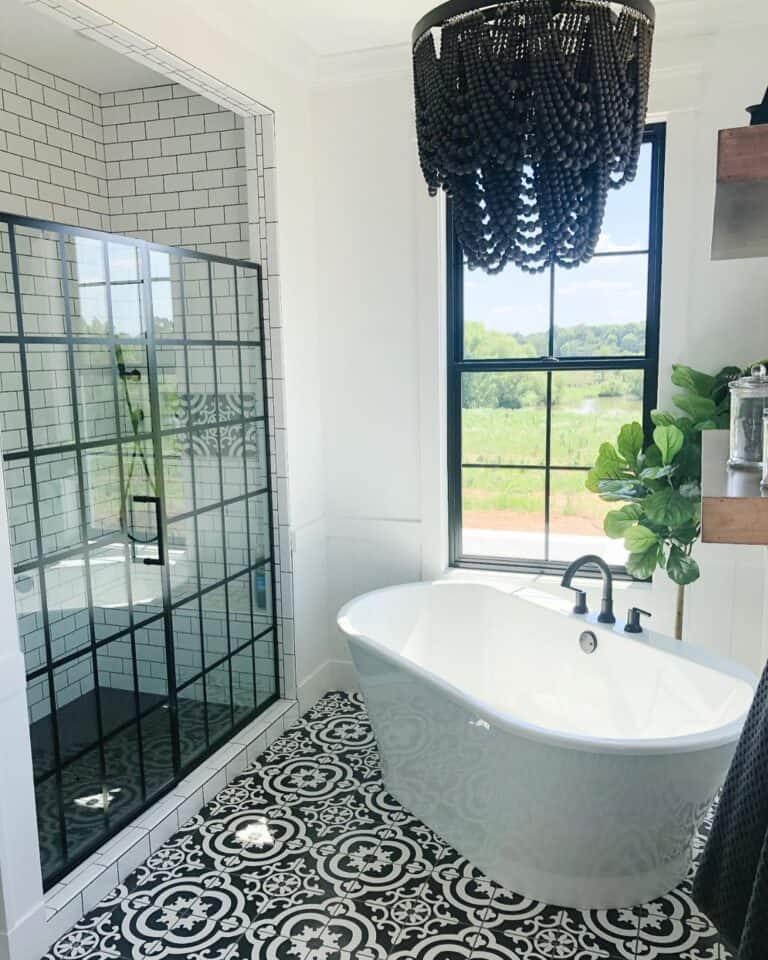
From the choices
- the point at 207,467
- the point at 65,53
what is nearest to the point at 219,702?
the point at 207,467

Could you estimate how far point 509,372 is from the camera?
3635mm

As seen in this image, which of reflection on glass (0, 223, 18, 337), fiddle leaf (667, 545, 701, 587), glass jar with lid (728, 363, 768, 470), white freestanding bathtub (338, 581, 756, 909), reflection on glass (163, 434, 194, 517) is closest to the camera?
glass jar with lid (728, 363, 768, 470)

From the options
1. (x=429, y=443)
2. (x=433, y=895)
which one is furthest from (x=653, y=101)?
(x=433, y=895)

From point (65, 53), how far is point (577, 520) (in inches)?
115

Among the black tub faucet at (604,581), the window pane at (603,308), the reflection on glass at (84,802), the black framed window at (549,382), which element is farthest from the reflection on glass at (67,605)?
the window pane at (603,308)

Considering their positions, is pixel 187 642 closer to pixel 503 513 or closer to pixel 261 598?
pixel 261 598

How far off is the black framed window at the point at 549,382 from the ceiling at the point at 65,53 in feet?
5.11

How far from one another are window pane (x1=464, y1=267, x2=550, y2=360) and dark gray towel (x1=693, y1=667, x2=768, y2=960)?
2.91 meters

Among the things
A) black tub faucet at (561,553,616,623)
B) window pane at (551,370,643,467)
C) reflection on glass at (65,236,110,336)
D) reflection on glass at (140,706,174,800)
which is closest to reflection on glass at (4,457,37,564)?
reflection on glass at (65,236,110,336)

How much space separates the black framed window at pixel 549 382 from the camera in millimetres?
3393

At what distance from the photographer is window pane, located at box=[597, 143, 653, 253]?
3.33 metres

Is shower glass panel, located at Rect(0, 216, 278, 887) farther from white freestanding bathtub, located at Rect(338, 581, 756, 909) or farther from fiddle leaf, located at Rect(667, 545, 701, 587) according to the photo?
fiddle leaf, located at Rect(667, 545, 701, 587)

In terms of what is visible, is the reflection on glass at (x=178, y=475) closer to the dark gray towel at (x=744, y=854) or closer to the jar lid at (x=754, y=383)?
the jar lid at (x=754, y=383)

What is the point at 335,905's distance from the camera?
2.46m
